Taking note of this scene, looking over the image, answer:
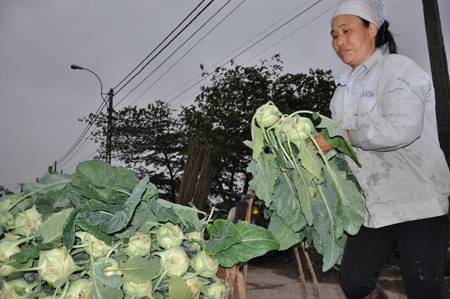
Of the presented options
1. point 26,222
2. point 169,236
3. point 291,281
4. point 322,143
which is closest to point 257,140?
point 322,143

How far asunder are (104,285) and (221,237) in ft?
1.50

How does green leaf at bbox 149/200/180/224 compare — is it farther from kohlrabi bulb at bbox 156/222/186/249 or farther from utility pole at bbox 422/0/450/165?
utility pole at bbox 422/0/450/165

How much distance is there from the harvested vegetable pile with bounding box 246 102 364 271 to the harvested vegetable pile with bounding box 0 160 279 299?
0.27m

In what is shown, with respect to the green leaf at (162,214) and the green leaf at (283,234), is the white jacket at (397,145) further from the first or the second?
the green leaf at (162,214)

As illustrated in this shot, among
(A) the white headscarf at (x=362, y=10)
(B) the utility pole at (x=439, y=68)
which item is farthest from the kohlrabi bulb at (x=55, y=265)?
(B) the utility pole at (x=439, y=68)

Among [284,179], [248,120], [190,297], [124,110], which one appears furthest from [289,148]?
[124,110]

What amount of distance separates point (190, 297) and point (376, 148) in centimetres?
109

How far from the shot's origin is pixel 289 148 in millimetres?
1616

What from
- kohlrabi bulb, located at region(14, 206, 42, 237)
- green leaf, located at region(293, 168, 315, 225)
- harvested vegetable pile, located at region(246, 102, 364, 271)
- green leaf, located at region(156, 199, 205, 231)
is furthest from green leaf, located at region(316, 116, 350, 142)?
kohlrabi bulb, located at region(14, 206, 42, 237)

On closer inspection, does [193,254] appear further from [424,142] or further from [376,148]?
[424,142]

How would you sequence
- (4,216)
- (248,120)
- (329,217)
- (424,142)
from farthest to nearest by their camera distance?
(248,120), (424,142), (329,217), (4,216)

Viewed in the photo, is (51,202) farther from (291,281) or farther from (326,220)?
(291,281)

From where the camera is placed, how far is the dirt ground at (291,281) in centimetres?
548

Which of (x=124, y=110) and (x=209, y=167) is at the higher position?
(x=124, y=110)
